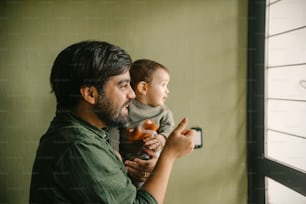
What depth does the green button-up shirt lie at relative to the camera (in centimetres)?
62

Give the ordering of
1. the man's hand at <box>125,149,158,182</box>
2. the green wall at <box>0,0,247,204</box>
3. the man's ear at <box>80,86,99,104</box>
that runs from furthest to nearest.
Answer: the green wall at <box>0,0,247,204</box> → the man's hand at <box>125,149,158,182</box> → the man's ear at <box>80,86,99,104</box>

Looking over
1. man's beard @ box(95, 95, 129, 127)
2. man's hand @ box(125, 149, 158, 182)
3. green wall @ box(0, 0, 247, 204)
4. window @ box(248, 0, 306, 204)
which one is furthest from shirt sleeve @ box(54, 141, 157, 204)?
window @ box(248, 0, 306, 204)

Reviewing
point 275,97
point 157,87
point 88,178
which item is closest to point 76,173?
point 88,178

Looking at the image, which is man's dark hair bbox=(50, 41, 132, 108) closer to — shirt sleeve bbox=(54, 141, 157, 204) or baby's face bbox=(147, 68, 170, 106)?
shirt sleeve bbox=(54, 141, 157, 204)

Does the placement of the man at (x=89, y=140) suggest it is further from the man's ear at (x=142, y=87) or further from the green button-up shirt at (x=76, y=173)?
the man's ear at (x=142, y=87)

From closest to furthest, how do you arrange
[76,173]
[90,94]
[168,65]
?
[76,173] → [90,94] → [168,65]

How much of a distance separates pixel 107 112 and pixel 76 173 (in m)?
0.18

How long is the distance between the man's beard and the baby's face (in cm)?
29

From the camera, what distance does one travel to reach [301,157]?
1.24m

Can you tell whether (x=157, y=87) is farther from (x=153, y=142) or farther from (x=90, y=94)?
(x=90, y=94)

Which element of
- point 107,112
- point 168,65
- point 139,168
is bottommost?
point 139,168

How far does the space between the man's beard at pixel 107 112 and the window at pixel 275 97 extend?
0.77 metres

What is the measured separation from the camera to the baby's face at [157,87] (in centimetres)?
104

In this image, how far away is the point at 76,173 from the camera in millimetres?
616
